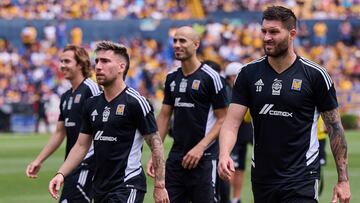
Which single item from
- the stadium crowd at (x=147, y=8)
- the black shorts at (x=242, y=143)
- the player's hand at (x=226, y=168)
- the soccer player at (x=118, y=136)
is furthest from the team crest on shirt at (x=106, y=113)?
the stadium crowd at (x=147, y=8)

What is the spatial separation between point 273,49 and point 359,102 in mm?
29524

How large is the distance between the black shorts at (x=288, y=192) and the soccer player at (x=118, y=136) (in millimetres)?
1036

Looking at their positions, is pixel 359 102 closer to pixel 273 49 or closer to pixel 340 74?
pixel 340 74

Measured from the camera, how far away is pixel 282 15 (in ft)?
25.4

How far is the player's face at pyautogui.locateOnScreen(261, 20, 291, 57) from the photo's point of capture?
770 centimetres

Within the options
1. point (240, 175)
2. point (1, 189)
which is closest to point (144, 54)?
point (1, 189)

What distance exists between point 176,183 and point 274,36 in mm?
3259

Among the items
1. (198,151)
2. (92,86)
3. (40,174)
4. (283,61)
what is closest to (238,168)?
(198,151)

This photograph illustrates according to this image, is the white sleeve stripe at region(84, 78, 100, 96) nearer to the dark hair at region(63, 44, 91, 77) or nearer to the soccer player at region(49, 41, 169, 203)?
the dark hair at region(63, 44, 91, 77)

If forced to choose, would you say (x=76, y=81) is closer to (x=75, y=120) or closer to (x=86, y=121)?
(x=75, y=120)

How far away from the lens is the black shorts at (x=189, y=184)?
1057 cm

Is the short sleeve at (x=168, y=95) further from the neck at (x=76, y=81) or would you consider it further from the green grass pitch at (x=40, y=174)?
the green grass pitch at (x=40, y=174)

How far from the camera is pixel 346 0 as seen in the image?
45062mm

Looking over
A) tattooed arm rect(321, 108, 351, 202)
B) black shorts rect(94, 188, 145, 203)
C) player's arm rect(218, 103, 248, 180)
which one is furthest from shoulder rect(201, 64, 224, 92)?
tattooed arm rect(321, 108, 351, 202)
